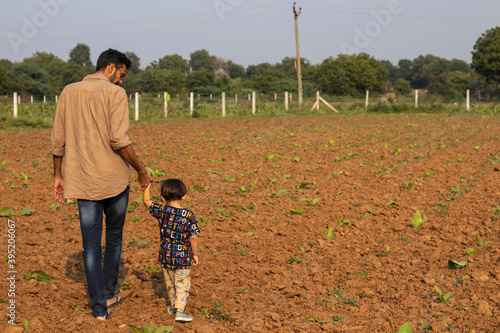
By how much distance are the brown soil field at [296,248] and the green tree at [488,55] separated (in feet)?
154

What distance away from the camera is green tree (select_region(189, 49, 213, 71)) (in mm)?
149625

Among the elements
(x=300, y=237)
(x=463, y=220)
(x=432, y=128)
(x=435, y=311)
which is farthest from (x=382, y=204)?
(x=432, y=128)

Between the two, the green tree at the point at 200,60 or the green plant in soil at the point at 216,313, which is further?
the green tree at the point at 200,60

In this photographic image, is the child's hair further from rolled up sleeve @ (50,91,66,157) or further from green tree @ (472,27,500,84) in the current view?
green tree @ (472,27,500,84)

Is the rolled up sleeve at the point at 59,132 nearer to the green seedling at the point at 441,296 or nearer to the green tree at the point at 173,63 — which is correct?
the green seedling at the point at 441,296

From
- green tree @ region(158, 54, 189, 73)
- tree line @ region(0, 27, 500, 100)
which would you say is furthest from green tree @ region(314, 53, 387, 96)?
green tree @ region(158, 54, 189, 73)

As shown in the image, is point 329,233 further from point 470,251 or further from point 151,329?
point 151,329

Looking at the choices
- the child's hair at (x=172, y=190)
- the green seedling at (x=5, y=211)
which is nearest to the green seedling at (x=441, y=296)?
the child's hair at (x=172, y=190)

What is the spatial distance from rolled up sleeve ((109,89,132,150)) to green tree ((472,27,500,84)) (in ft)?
187

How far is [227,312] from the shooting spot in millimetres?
4227

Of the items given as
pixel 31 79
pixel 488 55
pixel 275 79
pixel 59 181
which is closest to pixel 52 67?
pixel 31 79

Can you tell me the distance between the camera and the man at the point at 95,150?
3746 millimetres

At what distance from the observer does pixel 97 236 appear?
152 inches

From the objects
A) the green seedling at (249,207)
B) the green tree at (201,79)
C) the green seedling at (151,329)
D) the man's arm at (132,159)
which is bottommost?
the green seedling at (151,329)
